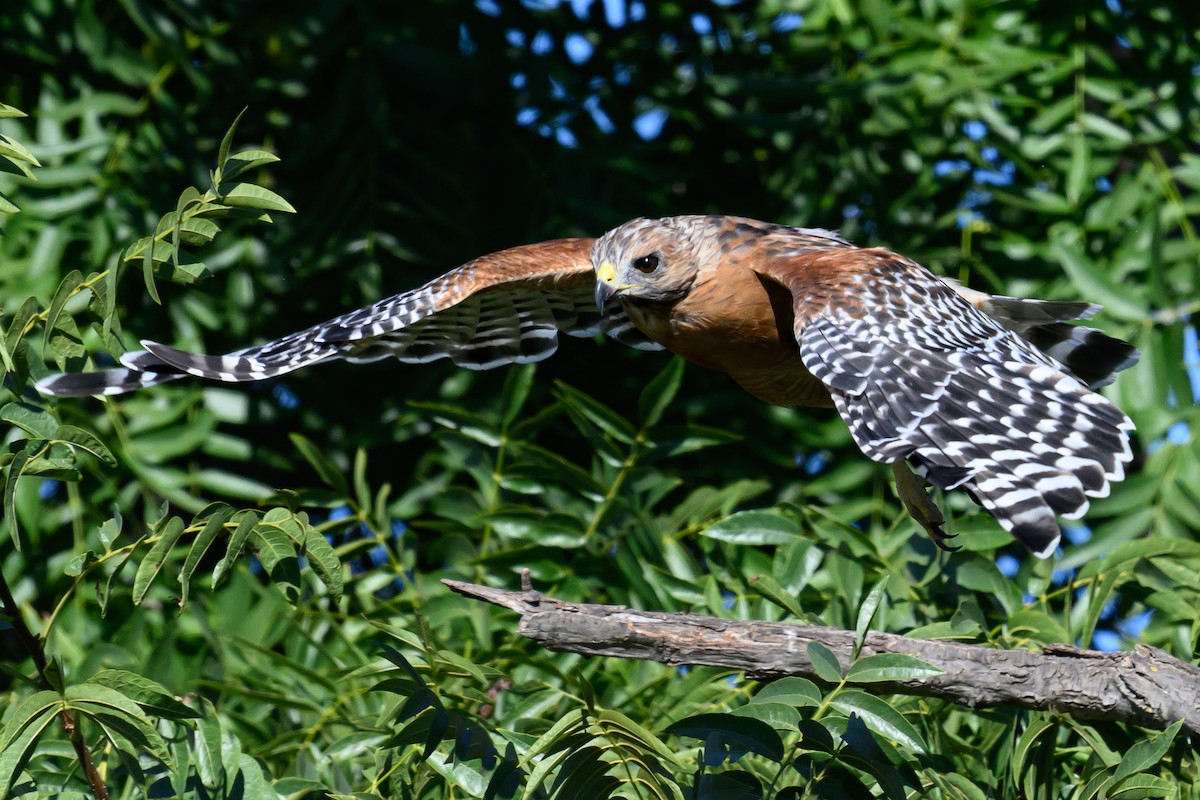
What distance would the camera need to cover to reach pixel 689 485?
445 centimetres

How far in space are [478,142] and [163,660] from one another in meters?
2.26

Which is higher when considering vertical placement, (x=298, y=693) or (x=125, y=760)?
(x=125, y=760)

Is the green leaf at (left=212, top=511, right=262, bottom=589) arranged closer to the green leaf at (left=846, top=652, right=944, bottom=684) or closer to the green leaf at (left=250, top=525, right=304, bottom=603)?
the green leaf at (left=250, top=525, right=304, bottom=603)

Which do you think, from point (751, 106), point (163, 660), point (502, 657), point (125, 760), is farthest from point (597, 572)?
point (751, 106)

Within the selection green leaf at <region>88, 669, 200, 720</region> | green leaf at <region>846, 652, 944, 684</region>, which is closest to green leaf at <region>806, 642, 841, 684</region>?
green leaf at <region>846, 652, 944, 684</region>

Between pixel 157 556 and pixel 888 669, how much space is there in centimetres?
127

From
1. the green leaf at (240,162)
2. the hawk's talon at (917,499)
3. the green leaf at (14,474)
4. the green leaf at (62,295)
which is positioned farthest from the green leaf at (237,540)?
the hawk's talon at (917,499)

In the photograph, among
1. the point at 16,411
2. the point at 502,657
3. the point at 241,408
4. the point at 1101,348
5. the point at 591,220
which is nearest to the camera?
the point at 16,411

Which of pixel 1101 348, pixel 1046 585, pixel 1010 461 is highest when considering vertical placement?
pixel 1010 461

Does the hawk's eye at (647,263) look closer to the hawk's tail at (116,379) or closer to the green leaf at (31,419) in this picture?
the hawk's tail at (116,379)

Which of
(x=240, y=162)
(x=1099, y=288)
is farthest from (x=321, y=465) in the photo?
(x=1099, y=288)

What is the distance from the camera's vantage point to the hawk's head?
371 centimetres

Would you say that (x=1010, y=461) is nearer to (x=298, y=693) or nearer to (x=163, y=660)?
(x=298, y=693)

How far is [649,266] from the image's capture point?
372 cm
